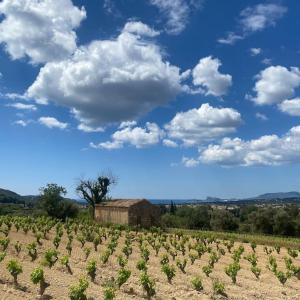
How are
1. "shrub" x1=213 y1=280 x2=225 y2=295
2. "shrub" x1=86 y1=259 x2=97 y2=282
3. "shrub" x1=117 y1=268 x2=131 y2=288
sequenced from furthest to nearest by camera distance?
"shrub" x1=213 y1=280 x2=225 y2=295, "shrub" x1=86 y1=259 x2=97 y2=282, "shrub" x1=117 y1=268 x2=131 y2=288

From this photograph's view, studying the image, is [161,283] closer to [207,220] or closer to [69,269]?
[69,269]

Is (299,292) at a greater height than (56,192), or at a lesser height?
lesser

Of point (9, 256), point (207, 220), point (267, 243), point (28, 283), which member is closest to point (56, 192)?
point (267, 243)

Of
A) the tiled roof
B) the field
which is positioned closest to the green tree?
the tiled roof

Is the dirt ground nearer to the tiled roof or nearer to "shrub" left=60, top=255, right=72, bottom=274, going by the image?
"shrub" left=60, top=255, right=72, bottom=274

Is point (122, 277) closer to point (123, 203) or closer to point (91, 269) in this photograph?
point (91, 269)

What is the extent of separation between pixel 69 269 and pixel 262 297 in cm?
678

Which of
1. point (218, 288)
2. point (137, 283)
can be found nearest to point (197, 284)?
point (218, 288)

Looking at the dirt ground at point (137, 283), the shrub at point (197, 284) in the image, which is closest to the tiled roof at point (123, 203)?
the dirt ground at point (137, 283)

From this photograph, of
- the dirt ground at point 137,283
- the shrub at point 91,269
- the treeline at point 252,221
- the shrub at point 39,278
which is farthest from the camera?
the treeline at point 252,221

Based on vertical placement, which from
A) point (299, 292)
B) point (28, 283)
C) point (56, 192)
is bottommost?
point (299, 292)

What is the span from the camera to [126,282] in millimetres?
15570

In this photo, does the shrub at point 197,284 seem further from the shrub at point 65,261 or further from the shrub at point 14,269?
the shrub at point 14,269

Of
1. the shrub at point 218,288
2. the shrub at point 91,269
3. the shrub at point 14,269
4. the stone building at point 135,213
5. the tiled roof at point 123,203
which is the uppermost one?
the tiled roof at point 123,203
